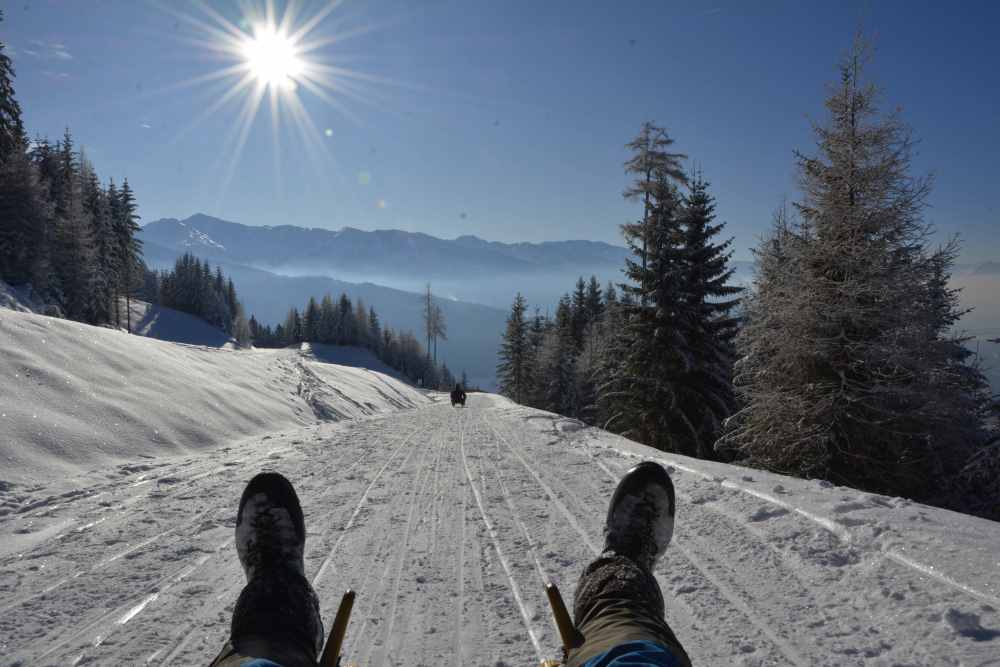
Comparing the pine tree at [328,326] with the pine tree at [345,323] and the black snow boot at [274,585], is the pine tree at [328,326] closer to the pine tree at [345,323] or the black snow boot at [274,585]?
the pine tree at [345,323]

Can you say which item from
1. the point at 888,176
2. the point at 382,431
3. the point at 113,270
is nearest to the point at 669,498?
the point at 382,431

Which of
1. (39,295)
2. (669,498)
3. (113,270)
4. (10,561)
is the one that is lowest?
(10,561)

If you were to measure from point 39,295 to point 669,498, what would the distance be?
39.2 meters

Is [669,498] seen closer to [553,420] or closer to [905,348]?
[905,348]

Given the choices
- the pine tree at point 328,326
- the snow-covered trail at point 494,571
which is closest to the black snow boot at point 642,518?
the snow-covered trail at point 494,571

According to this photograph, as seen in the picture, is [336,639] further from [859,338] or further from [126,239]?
[126,239]

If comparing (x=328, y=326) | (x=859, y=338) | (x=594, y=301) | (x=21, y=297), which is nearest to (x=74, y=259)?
(x=21, y=297)

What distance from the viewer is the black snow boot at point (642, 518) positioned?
10.7 ft

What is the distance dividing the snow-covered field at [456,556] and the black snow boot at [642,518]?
393 millimetres

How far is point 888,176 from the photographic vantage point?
917 cm

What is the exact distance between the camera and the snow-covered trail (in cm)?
270

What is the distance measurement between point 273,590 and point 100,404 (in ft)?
24.6

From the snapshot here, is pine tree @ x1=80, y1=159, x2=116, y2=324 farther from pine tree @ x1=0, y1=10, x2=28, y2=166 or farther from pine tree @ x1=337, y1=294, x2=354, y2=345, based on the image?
pine tree @ x1=337, y1=294, x2=354, y2=345

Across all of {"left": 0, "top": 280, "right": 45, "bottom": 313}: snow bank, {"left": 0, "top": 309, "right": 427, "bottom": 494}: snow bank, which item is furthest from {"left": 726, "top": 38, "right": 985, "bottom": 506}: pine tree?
{"left": 0, "top": 280, "right": 45, "bottom": 313}: snow bank
